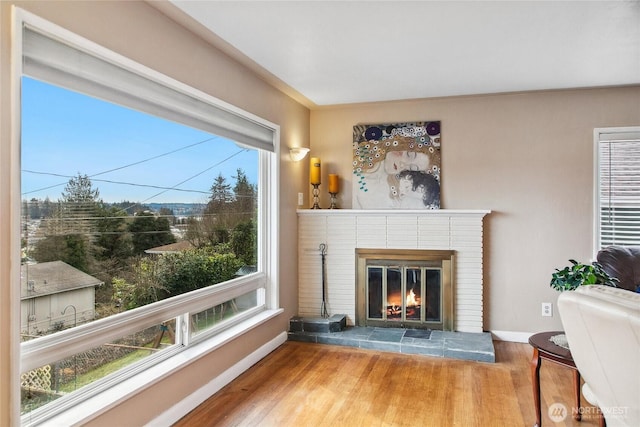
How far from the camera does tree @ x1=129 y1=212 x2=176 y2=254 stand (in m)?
2.36

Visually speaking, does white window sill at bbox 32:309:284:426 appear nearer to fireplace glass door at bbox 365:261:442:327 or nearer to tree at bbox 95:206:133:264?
tree at bbox 95:206:133:264

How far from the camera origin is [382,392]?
2.93 meters

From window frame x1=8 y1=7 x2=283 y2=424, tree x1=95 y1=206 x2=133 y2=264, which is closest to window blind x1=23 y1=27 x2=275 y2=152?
window frame x1=8 y1=7 x2=283 y2=424

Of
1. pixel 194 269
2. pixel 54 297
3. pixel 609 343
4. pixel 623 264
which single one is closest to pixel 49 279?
pixel 54 297

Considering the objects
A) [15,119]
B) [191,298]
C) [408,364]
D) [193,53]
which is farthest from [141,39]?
[408,364]

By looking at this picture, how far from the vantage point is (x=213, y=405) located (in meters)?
2.72

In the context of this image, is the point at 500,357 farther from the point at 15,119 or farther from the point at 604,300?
the point at 15,119

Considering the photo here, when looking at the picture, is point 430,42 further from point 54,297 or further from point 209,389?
point 209,389

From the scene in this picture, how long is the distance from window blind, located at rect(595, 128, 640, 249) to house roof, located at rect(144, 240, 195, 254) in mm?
3565

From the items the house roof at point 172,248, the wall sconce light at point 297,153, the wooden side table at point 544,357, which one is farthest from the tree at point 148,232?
the wooden side table at point 544,357

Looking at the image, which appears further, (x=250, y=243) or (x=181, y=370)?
(x=250, y=243)

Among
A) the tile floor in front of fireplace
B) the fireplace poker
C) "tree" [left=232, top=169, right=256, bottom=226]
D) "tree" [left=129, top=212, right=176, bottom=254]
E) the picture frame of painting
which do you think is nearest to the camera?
"tree" [left=129, top=212, right=176, bottom=254]

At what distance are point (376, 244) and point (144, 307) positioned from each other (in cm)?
245

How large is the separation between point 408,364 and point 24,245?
2.81 m
